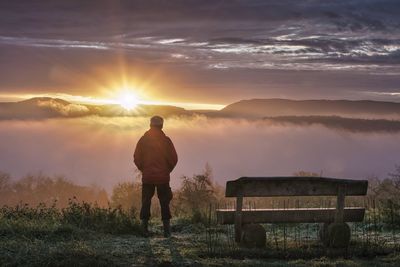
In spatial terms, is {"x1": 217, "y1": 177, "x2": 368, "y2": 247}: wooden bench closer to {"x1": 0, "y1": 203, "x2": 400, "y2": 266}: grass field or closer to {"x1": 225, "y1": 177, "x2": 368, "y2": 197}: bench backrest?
{"x1": 225, "y1": 177, "x2": 368, "y2": 197}: bench backrest

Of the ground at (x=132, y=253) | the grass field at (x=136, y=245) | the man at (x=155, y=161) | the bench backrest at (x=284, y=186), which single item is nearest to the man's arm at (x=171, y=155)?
the man at (x=155, y=161)

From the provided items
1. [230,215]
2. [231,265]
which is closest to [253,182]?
[230,215]

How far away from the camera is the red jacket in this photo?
1355 centimetres

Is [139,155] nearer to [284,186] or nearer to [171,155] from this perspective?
[171,155]

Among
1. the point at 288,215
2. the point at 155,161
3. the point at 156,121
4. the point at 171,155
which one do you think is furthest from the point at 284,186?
the point at 156,121

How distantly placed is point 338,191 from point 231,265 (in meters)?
3.31

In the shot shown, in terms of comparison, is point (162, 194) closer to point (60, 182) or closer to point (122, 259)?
point (122, 259)

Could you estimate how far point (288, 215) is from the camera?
41.2 ft

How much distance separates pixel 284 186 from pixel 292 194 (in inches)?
8.0

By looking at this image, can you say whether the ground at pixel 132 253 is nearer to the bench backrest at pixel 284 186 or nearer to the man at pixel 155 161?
the man at pixel 155 161

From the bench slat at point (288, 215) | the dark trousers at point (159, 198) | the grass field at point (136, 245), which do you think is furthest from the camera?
the dark trousers at point (159, 198)

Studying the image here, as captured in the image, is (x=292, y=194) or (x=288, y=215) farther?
(x=288, y=215)

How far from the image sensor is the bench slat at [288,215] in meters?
12.4

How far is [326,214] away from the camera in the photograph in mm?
12742
